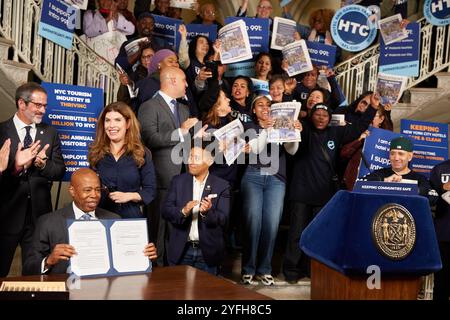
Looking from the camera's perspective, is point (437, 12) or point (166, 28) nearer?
point (166, 28)

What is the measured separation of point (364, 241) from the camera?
9.39ft

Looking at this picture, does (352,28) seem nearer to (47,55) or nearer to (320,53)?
(320,53)

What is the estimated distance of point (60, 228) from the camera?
316cm

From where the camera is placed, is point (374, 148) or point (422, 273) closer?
point (422, 273)

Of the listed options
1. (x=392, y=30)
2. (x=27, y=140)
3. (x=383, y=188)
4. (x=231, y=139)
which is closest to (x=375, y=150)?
(x=231, y=139)

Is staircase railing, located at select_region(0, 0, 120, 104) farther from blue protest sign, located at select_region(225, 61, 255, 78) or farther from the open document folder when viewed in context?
the open document folder

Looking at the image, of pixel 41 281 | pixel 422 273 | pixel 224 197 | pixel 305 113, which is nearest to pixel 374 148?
pixel 305 113

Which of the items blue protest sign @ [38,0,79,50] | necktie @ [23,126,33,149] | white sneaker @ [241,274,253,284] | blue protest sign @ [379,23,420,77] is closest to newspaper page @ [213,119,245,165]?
white sneaker @ [241,274,253,284]

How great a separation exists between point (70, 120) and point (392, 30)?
3.96 metres

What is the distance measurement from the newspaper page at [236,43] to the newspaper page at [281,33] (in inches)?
24.9

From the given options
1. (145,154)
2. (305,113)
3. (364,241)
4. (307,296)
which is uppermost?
(305,113)

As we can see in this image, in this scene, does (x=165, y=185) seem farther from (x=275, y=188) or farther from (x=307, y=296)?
(x=307, y=296)

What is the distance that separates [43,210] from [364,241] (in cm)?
233

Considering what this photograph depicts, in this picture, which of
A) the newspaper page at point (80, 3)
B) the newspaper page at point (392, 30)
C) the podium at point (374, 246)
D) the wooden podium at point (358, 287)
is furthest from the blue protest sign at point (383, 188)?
the newspaper page at point (392, 30)
